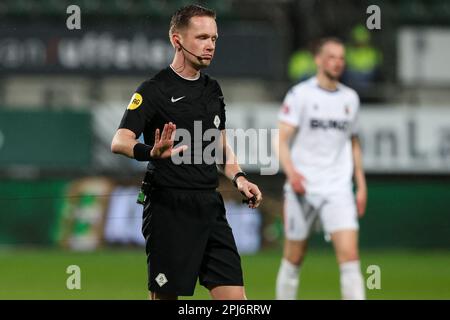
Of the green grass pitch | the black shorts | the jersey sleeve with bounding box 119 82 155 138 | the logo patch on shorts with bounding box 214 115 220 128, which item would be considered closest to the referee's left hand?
the black shorts

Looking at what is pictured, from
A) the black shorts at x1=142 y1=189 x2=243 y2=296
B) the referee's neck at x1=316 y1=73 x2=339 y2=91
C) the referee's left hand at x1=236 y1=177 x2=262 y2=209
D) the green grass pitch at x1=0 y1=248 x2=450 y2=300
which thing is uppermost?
the referee's neck at x1=316 y1=73 x2=339 y2=91

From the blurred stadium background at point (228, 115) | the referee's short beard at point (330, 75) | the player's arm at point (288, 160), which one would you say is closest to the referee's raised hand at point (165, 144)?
the player's arm at point (288, 160)

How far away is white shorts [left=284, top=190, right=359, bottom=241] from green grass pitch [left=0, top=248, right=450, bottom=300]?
4.79 feet

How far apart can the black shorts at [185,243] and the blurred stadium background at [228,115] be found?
7.84m

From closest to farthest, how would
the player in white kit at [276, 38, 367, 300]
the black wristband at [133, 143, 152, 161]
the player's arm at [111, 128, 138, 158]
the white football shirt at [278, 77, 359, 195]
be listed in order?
the black wristband at [133, 143, 152, 161] < the player's arm at [111, 128, 138, 158] < the player in white kit at [276, 38, 367, 300] < the white football shirt at [278, 77, 359, 195]

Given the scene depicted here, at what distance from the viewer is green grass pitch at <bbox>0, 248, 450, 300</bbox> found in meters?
10.4

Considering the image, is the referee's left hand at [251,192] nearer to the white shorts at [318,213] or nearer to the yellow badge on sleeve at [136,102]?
the yellow badge on sleeve at [136,102]

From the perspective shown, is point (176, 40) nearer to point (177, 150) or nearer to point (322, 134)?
point (177, 150)

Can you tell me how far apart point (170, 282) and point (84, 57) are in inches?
427

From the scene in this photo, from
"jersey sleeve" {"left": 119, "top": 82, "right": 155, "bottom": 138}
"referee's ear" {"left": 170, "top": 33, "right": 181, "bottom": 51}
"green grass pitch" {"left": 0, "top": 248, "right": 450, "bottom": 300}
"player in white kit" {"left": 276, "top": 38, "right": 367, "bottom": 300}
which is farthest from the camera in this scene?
"green grass pitch" {"left": 0, "top": 248, "right": 450, "bottom": 300}

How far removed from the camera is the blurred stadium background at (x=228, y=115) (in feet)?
49.6

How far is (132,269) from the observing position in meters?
13.0

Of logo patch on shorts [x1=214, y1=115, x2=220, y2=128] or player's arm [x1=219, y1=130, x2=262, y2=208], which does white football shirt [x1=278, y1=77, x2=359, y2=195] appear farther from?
logo patch on shorts [x1=214, y1=115, x2=220, y2=128]

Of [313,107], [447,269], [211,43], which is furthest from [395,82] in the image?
[211,43]
